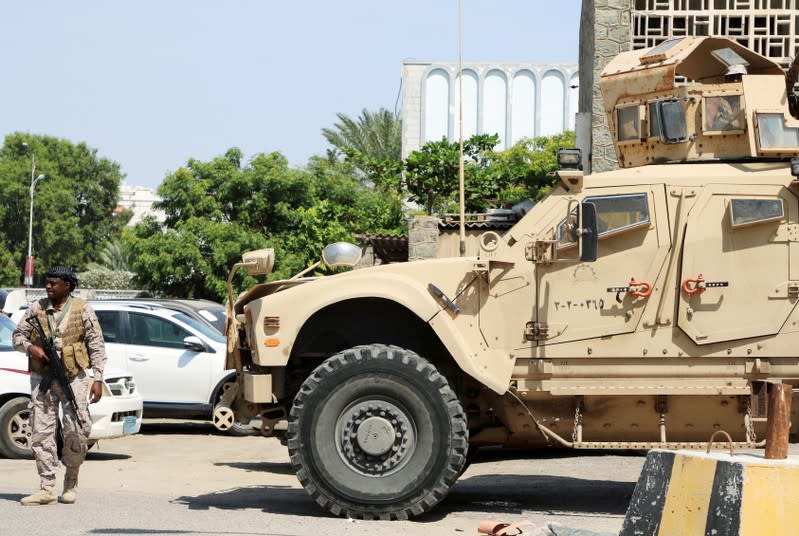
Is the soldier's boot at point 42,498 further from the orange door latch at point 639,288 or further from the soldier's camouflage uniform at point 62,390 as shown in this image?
the orange door latch at point 639,288

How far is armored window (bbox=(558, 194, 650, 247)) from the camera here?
9.05m

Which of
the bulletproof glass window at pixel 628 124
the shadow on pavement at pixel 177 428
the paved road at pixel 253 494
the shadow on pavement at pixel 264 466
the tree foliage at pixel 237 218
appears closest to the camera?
the paved road at pixel 253 494

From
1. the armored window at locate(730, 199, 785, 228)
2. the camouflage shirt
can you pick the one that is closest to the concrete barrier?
the armored window at locate(730, 199, 785, 228)

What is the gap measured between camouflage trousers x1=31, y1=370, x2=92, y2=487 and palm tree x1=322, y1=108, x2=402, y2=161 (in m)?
40.3

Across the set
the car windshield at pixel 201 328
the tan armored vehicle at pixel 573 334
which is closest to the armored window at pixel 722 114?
the tan armored vehicle at pixel 573 334

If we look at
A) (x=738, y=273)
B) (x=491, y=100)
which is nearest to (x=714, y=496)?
(x=738, y=273)

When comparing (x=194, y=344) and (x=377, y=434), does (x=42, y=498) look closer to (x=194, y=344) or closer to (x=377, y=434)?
(x=377, y=434)

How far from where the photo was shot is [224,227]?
36.1 meters

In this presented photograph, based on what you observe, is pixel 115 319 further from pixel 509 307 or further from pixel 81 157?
pixel 81 157

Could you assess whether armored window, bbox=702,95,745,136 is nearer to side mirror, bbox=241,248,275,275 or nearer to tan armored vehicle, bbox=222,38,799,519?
tan armored vehicle, bbox=222,38,799,519

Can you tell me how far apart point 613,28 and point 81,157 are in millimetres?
66644

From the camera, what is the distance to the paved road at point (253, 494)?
8516 mm

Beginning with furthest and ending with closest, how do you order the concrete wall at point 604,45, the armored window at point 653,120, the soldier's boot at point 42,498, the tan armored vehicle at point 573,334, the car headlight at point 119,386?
the concrete wall at point 604,45 < the car headlight at point 119,386 < the armored window at point 653,120 < the soldier's boot at point 42,498 < the tan armored vehicle at point 573,334

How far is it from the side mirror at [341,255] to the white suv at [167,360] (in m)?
6.57
